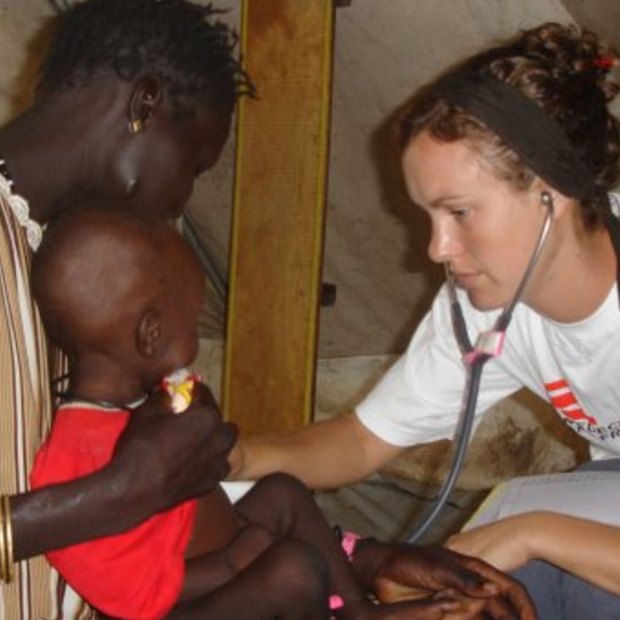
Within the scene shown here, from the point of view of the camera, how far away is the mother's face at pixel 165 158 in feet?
4.67

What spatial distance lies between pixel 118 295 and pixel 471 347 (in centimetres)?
63

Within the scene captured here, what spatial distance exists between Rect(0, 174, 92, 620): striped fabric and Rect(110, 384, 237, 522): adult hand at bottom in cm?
12

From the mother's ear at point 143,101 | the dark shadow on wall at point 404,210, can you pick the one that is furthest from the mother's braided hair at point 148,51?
the dark shadow on wall at point 404,210

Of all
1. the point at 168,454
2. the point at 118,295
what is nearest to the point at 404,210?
the point at 118,295

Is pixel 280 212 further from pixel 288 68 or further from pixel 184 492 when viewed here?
pixel 184 492

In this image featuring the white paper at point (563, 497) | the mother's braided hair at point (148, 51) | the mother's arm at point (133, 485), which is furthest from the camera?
the white paper at point (563, 497)

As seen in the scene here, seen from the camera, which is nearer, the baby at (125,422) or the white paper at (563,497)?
the baby at (125,422)

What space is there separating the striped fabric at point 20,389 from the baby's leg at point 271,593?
20cm

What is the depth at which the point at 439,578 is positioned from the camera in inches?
58.9

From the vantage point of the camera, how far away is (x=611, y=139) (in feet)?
5.16

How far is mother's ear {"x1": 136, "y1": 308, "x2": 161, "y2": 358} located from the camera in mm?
1385

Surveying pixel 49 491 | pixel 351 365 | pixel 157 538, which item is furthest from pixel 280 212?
pixel 49 491

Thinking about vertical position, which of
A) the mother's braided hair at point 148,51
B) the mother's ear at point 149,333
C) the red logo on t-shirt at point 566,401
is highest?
the mother's braided hair at point 148,51

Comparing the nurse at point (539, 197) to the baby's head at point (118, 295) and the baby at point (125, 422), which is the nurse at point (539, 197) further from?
the baby's head at point (118, 295)
